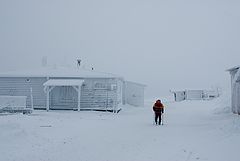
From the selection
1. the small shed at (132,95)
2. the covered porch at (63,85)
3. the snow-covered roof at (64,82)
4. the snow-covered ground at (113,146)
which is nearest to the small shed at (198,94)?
the small shed at (132,95)

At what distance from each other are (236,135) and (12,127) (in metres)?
8.60

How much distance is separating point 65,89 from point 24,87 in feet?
A: 13.2

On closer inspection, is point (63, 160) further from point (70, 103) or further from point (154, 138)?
point (70, 103)

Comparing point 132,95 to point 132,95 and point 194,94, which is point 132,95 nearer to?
point 132,95

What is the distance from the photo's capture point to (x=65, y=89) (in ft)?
111

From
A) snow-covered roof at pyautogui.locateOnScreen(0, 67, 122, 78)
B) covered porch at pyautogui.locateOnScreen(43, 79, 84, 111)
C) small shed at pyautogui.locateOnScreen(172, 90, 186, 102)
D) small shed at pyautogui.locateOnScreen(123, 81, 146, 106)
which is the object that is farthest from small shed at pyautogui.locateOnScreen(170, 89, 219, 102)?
covered porch at pyautogui.locateOnScreen(43, 79, 84, 111)

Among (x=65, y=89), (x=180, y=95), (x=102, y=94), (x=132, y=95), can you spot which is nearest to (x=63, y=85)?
(x=65, y=89)

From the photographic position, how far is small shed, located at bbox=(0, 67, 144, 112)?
33.1 m

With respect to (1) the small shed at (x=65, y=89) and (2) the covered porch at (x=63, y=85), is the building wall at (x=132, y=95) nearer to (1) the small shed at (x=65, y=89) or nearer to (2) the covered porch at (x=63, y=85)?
(1) the small shed at (x=65, y=89)

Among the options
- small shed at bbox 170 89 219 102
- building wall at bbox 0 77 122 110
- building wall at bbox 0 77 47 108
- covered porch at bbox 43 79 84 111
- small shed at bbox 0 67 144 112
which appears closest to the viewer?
covered porch at bbox 43 79 84 111

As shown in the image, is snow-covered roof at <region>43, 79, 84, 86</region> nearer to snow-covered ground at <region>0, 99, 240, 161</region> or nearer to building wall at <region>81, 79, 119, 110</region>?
building wall at <region>81, 79, 119, 110</region>

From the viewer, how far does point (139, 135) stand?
1633 centimetres

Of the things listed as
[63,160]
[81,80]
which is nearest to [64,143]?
[63,160]

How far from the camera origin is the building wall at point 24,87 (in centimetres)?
3438
